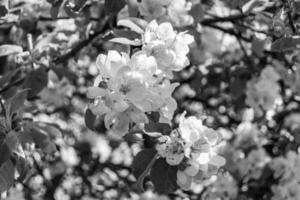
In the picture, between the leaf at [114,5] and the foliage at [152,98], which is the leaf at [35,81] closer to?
the foliage at [152,98]

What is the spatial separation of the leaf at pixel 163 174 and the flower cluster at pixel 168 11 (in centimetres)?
62

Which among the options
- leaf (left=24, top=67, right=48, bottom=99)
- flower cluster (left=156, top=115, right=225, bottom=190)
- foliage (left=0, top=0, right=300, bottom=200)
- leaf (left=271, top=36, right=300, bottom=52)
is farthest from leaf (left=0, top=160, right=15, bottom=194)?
leaf (left=271, top=36, right=300, bottom=52)

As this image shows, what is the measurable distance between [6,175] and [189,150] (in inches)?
22.3

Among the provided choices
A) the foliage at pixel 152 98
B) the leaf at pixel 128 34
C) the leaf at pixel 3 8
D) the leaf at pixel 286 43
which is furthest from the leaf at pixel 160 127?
the leaf at pixel 3 8

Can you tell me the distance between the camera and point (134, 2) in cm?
215

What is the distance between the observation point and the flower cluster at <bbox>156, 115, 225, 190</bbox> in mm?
1572

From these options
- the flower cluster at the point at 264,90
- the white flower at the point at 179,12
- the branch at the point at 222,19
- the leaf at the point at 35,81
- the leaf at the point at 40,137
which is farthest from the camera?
the flower cluster at the point at 264,90

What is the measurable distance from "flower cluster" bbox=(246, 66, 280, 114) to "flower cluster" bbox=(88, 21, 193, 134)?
184 centimetres

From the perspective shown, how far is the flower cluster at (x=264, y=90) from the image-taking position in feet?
11.3

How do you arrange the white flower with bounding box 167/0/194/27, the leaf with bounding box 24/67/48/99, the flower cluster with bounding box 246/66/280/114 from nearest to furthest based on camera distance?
the white flower with bounding box 167/0/194/27, the leaf with bounding box 24/67/48/99, the flower cluster with bounding box 246/66/280/114

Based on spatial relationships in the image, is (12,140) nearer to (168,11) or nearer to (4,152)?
(4,152)

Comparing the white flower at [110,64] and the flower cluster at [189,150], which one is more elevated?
the white flower at [110,64]

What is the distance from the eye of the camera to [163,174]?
1627mm

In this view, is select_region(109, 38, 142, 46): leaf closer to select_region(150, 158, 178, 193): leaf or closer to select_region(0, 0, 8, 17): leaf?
select_region(150, 158, 178, 193): leaf
